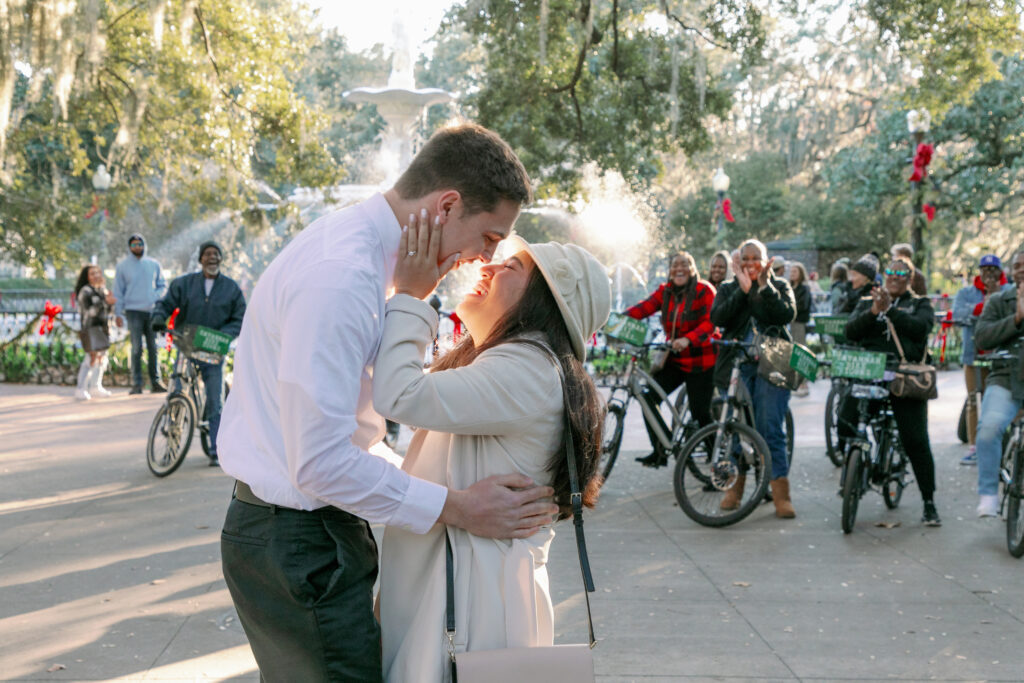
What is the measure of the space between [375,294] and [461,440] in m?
0.42

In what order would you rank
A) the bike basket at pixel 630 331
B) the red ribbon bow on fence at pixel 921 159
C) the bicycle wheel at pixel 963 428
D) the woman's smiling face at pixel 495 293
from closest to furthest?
the woman's smiling face at pixel 495 293, the bike basket at pixel 630 331, the bicycle wheel at pixel 963 428, the red ribbon bow on fence at pixel 921 159

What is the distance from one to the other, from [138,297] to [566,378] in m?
12.9

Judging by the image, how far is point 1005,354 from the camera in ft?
23.8

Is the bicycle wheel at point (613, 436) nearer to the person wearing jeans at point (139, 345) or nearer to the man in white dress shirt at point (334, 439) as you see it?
the man in white dress shirt at point (334, 439)

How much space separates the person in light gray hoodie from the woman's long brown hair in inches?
494

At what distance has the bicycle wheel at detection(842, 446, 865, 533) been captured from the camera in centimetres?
725

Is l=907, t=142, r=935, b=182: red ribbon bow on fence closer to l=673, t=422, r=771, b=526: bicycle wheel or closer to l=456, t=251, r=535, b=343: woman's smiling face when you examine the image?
l=673, t=422, r=771, b=526: bicycle wheel

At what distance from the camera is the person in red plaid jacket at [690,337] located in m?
8.90

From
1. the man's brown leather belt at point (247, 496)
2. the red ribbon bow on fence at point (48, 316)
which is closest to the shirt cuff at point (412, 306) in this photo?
the man's brown leather belt at point (247, 496)

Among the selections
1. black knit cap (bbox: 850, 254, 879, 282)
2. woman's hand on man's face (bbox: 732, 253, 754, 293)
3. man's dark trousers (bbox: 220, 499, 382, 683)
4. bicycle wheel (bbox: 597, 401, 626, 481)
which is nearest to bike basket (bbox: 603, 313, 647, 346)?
bicycle wheel (bbox: 597, 401, 626, 481)

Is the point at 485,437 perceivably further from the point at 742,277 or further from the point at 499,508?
the point at 742,277

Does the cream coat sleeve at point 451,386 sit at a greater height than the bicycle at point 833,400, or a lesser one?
greater

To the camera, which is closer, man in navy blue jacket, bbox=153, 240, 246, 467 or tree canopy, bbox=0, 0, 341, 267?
man in navy blue jacket, bbox=153, 240, 246, 467

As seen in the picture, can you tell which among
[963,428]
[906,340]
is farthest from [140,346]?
[906,340]
